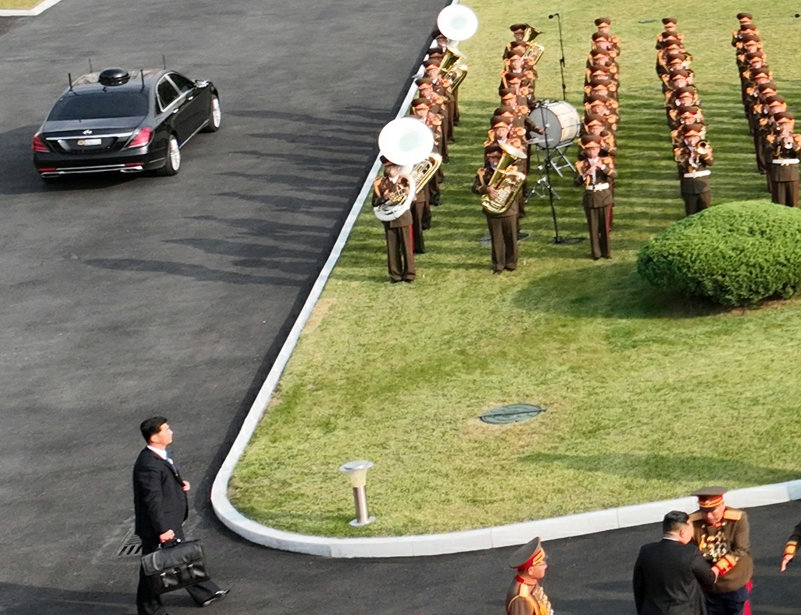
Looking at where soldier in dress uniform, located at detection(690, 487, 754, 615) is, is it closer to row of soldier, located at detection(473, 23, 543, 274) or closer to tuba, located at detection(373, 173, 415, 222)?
row of soldier, located at detection(473, 23, 543, 274)

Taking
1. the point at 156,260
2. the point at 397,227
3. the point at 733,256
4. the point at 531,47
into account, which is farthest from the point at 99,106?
the point at 733,256

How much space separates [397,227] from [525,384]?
185 inches

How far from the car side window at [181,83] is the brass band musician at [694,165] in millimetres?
10278

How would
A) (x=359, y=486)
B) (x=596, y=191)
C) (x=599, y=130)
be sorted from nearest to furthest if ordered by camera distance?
1. (x=359, y=486)
2. (x=596, y=191)
3. (x=599, y=130)

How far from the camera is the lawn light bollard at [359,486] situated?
14.6 metres

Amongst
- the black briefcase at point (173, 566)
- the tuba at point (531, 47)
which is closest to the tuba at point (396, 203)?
the tuba at point (531, 47)

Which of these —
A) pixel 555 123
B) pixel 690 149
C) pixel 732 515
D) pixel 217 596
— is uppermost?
pixel 732 515

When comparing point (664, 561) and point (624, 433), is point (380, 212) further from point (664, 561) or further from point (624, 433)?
point (664, 561)

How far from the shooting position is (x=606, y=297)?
20.8 metres

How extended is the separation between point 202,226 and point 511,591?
51.3 ft

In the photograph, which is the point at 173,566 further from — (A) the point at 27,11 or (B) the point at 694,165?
(A) the point at 27,11

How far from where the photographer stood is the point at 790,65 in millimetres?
32844

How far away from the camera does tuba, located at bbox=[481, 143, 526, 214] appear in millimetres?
22203

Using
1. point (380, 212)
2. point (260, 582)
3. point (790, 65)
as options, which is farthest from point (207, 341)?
point (790, 65)
